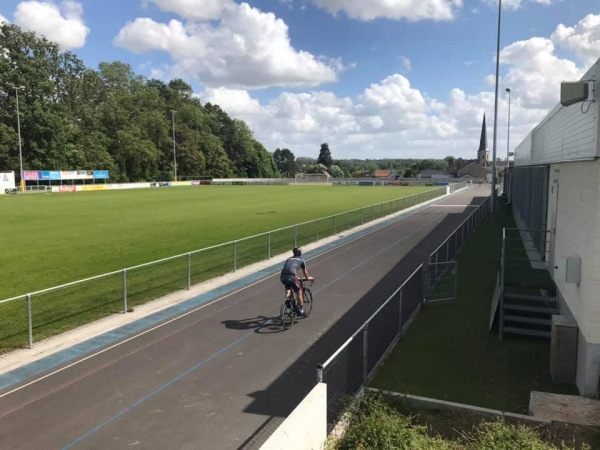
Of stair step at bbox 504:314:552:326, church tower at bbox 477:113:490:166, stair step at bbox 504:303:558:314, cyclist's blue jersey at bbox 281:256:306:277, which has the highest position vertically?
church tower at bbox 477:113:490:166

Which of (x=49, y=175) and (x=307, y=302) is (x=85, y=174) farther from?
(x=307, y=302)

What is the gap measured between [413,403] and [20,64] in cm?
9906

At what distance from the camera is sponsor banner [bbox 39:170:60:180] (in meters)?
82.0

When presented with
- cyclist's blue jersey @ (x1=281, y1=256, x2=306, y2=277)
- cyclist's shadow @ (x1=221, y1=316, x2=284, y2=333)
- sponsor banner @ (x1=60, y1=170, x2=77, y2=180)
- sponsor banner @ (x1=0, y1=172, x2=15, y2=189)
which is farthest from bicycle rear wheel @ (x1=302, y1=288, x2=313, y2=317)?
sponsor banner @ (x1=60, y1=170, x2=77, y2=180)

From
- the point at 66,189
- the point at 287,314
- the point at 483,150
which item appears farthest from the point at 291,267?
the point at 483,150

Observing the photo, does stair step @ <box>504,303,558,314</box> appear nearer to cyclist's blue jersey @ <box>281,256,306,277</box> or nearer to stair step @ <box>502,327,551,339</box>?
stair step @ <box>502,327,551,339</box>

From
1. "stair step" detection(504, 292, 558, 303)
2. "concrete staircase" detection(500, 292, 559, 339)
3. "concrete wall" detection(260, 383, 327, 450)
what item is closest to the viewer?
"concrete wall" detection(260, 383, 327, 450)

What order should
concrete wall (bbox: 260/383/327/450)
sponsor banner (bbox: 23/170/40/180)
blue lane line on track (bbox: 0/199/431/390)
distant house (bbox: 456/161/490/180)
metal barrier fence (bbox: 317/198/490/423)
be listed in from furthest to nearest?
distant house (bbox: 456/161/490/180), sponsor banner (bbox: 23/170/40/180), blue lane line on track (bbox: 0/199/431/390), metal barrier fence (bbox: 317/198/490/423), concrete wall (bbox: 260/383/327/450)

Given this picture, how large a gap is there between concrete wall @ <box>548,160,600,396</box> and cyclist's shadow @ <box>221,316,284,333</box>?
6432 millimetres

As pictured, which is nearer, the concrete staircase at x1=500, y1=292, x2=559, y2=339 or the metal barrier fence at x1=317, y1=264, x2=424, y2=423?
the metal barrier fence at x1=317, y1=264, x2=424, y2=423

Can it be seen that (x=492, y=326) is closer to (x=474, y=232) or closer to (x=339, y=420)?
(x=339, y=420)

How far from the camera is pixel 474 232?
2912 cm

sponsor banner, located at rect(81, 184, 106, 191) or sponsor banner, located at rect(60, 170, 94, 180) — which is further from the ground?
sponsor banner, located at rect(60, 170, 94, 180)

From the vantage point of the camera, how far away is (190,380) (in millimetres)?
9289
